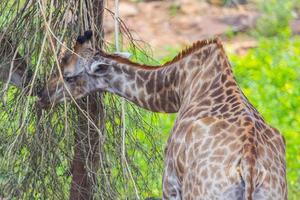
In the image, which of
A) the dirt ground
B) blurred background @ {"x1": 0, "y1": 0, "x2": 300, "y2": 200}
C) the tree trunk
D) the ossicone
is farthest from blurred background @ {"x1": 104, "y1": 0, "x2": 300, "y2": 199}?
the ossicone

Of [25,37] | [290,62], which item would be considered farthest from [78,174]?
[290,62]

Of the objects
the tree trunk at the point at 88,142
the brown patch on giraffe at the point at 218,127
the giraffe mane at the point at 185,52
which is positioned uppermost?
the giraffe mane at the point at 185,52

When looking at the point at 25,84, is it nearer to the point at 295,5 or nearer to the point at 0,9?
the point at 0,9

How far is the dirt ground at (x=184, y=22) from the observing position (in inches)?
659

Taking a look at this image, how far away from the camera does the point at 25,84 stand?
811 cm

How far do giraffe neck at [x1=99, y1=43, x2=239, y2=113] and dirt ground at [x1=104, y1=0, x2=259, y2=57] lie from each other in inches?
313

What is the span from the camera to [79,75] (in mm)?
8141

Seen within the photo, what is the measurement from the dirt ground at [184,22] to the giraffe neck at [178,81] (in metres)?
7.95

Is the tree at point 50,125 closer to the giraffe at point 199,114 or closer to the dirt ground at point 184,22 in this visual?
the giraffe at point 199,114

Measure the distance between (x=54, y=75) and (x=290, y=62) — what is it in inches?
252

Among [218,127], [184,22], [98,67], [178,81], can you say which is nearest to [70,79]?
[98,67]

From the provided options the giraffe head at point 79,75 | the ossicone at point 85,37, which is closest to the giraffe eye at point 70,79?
the giraffe head at point 79,75

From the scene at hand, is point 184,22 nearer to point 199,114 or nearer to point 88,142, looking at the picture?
point 88,142

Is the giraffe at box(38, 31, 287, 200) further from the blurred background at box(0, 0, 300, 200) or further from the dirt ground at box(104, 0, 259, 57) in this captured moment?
the dirt ground at box(104, 0, 259, 57)
